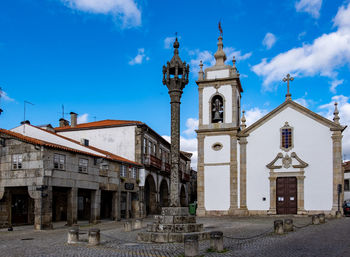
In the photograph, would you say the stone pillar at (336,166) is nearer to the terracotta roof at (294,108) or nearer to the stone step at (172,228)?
the terracotta roof at (294,108)

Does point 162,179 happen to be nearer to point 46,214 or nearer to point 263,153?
point 263,153

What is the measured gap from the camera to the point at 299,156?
27359mm

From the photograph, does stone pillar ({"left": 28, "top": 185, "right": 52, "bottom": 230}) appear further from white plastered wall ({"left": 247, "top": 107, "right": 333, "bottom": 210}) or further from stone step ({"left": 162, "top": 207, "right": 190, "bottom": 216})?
white plastered wall ({"left": 247, "top": 107, "right": 333, "bottom": 210})

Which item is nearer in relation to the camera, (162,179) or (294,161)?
(294,161)

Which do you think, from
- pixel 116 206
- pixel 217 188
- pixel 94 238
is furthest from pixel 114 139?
pixel 94 238

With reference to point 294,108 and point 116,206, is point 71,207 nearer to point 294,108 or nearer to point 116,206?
point 116,206

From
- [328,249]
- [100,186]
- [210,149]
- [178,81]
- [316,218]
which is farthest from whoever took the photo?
[210,149]

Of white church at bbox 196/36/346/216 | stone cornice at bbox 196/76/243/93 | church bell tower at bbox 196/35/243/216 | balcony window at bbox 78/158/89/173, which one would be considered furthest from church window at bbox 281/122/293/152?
balcony window at bbox 78/158/89/173

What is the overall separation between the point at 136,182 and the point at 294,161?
38.4 feet

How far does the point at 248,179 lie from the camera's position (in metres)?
28.1

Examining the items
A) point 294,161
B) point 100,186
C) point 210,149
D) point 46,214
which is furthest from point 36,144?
point 294,161

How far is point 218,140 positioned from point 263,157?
11.3ft

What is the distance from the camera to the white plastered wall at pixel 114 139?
31281 millimetres

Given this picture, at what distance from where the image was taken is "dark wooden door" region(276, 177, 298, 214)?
2705 centimetres
